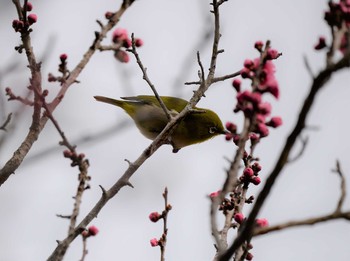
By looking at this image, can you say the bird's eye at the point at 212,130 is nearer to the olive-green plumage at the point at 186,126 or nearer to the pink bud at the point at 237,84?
the olive-green plumage at the point at 186,126

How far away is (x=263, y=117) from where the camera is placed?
2107 mm

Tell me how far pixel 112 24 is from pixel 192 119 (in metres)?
2.93

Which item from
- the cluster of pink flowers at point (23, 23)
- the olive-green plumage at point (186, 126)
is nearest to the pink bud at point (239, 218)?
the cluster of pink flowers at point (23, 23)

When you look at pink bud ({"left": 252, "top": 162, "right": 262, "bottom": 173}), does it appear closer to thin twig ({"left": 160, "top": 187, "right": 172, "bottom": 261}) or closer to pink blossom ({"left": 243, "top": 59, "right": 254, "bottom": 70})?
thin twig ({"left": 160, "top": 187, "right": 172, "bottom": 261})

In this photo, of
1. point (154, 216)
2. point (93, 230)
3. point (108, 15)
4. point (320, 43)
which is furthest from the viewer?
point (108, 15)

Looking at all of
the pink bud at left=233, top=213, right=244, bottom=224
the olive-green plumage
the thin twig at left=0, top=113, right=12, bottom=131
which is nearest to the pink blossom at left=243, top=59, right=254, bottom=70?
the pink bud at left=233, top=213, right=244, bottom=224

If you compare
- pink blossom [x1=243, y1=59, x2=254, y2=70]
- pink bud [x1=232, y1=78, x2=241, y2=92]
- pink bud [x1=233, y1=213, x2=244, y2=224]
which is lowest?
pink bud [x1=233, y1=213, x2=244, y2=224]

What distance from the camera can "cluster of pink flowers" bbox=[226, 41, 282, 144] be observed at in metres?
2.05

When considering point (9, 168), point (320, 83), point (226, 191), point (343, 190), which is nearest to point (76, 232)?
point (9, 168)

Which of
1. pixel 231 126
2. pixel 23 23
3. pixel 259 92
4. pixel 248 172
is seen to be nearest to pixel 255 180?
pixel 248 172

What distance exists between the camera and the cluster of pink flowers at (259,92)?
205 cm

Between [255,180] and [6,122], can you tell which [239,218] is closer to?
[255,180]

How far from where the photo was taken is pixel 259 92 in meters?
2.14

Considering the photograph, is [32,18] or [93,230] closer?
[93,230]
